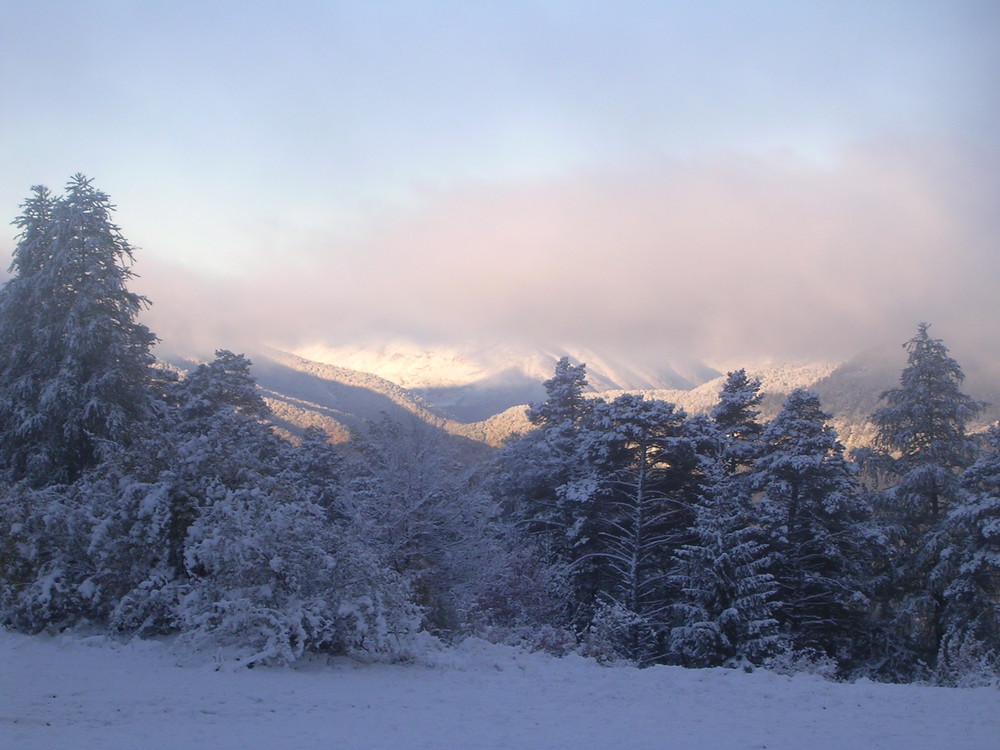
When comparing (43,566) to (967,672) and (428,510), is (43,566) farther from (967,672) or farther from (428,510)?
(967,672)

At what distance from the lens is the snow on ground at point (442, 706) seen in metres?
7.78

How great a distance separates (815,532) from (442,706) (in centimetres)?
1839

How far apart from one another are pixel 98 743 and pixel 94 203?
71.5ft

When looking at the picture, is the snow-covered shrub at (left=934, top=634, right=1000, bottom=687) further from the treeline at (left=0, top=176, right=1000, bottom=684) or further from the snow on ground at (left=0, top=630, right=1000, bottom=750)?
the snow on ground at (left=0, top=630, right=1000, bottom=750)

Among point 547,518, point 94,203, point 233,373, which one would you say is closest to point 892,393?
point 547,518

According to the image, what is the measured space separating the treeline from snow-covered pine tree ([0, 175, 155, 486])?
0.07m

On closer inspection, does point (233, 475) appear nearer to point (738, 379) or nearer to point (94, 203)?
point (94, 203)

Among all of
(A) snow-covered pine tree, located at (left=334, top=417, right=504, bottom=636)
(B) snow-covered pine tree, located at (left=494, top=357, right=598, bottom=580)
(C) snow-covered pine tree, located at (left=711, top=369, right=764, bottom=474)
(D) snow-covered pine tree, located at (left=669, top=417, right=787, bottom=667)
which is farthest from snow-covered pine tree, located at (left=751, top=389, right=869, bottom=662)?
(A) snow-covered pine tree, located at (left=334, top=417, right=504, bottom=636)

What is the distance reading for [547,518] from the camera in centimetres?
2967

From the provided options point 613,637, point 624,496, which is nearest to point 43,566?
point 613,637

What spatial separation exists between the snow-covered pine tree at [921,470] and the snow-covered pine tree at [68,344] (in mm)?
23979

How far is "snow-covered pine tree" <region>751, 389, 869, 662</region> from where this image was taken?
23.5 meters

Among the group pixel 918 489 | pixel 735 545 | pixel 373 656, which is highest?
pixel 918 489

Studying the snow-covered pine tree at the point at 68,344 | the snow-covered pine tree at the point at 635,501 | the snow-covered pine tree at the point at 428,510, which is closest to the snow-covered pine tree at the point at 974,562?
the snow-covered pine tree at the point at 635,501
